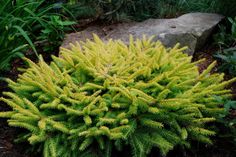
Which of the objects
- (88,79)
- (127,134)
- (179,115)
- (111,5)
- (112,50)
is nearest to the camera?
(127,134)

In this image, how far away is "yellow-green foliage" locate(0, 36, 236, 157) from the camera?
271cm

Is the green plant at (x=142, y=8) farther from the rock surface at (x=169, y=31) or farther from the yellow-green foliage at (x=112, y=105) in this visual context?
the yellow-green foliage at (x=112, y=105)

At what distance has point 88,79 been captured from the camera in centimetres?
312

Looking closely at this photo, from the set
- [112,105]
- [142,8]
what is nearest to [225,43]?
[142,8]

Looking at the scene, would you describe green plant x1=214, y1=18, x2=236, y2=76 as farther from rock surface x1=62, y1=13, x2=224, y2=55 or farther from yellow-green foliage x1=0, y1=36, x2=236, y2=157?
yellow-green foliage x1=0, y1=36, x2=236, y2=157

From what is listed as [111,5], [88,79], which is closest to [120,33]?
[111,5]

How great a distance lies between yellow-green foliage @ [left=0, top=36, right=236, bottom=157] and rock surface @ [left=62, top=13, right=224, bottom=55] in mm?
989

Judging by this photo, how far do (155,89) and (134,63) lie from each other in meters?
0.34

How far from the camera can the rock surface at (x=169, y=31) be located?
13.7ft

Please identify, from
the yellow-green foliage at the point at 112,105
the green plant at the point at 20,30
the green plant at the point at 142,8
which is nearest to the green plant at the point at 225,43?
the green plant at the point at 142,8

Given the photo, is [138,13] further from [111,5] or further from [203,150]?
[203,150]

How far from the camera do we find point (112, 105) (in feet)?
9.15

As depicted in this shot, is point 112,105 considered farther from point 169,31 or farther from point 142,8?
point 142,8

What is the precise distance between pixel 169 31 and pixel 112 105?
1701 mm
